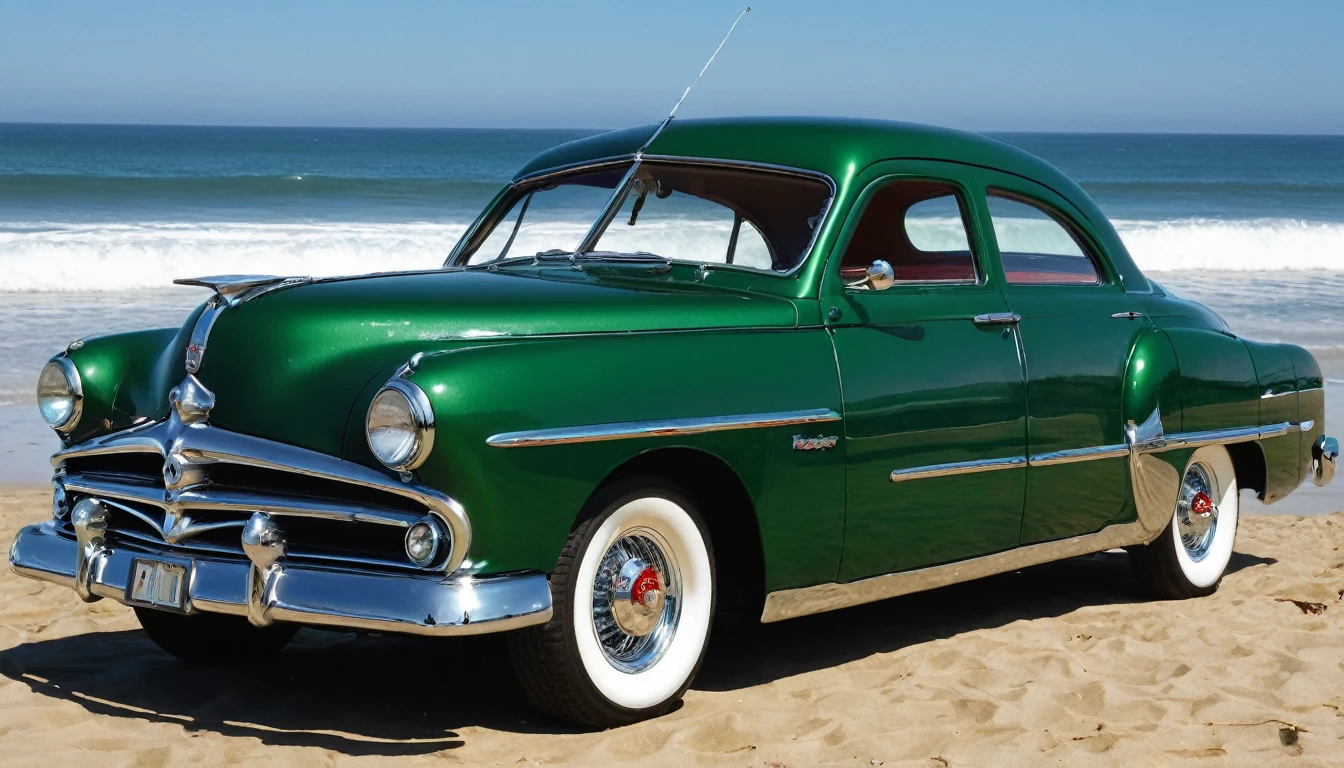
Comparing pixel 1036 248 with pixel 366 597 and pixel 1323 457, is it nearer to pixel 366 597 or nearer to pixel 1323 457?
pixel 1323 457

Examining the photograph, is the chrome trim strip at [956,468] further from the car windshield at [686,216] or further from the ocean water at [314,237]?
the ocean water at [314,237]

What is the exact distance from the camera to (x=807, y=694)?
458 cm

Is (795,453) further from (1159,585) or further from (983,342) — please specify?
(1159,585)

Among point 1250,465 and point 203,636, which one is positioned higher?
point 1250,465

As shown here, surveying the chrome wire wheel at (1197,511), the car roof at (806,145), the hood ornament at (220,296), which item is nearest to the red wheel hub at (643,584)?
the hood ornament at (220,296)

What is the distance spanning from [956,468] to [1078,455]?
69cm

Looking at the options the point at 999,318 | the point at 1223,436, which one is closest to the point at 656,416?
the point at 999,318

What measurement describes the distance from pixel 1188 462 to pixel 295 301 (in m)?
3.52

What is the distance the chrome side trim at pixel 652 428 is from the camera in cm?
371

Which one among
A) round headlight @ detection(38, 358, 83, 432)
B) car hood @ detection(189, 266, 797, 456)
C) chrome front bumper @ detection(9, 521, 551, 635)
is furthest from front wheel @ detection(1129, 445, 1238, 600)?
round headlight @ detection(38, 358, 83, 432)

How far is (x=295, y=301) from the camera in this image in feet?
13.4

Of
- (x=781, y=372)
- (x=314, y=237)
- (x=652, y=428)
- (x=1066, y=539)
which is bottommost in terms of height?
(x=314, y=237)

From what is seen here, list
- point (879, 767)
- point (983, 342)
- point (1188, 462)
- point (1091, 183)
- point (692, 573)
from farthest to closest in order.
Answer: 1. point (1091, 183)
2. point (1188, 462)
3. point (983, 342)
4. point (692, 573)
5. point (879, 767)

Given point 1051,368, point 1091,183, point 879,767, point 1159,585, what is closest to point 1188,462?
point 1159,585
